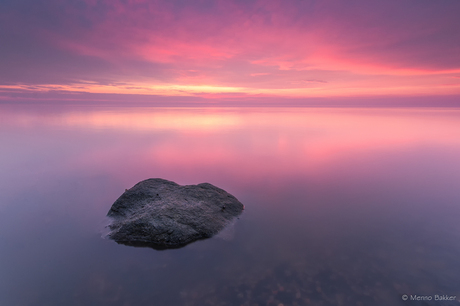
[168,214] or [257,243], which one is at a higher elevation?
[168,214]

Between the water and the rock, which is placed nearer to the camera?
the water

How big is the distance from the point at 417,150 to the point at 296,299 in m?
30.4

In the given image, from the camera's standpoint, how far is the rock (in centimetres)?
938

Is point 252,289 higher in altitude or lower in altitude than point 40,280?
higher

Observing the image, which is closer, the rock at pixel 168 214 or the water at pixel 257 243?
the water at pixel 257 243

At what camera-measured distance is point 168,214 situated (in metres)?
9.93

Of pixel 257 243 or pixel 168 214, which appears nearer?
pixel 257 243

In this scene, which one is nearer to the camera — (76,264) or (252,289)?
(252,289)

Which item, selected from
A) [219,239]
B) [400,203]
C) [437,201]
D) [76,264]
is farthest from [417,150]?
[76,264]

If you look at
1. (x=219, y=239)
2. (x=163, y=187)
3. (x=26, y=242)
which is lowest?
(x=26, y=242)

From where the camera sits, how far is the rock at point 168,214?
369 inches

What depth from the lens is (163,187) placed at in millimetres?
12586

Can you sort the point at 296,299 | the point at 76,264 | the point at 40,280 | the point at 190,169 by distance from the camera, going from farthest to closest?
1. the point at 190,169
2. the point at 76,264
3. the point at 40,280
4. the point at 296,299

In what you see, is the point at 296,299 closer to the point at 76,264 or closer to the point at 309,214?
the point at 309,214
